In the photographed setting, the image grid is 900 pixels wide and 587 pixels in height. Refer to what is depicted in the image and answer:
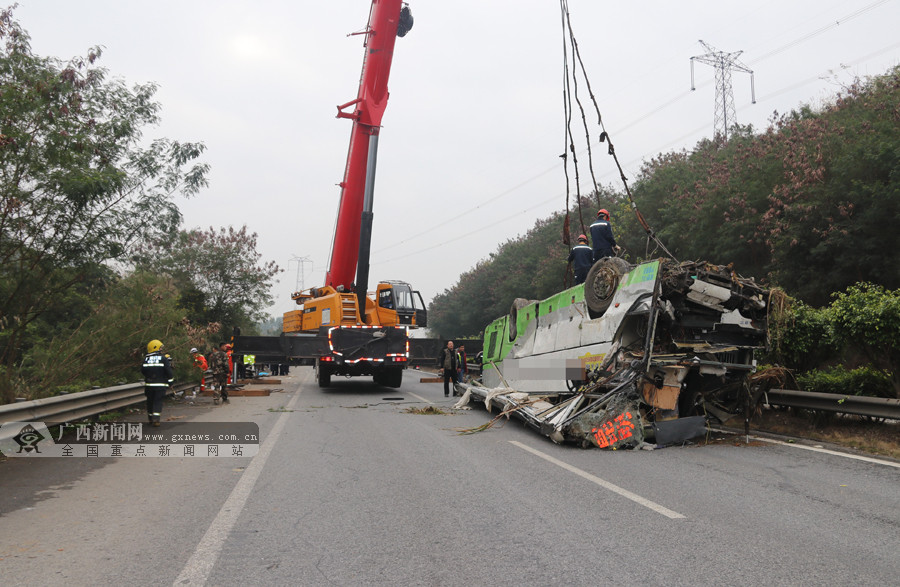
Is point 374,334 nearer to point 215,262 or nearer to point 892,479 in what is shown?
point 892,479

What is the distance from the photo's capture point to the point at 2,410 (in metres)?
6.93

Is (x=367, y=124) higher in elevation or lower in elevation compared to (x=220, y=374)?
higher

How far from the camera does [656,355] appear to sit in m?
8.82

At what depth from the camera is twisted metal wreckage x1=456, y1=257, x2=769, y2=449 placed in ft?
28.4

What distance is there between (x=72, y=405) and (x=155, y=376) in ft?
5.22

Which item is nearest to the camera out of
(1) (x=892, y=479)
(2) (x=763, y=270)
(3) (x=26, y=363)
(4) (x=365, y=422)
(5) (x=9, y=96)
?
(1) (x=892, y=479)

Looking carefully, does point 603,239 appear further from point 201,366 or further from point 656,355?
point 201,366

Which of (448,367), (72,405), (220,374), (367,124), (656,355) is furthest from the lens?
(448,367)

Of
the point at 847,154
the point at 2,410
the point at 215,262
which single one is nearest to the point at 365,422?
the point at 2,410

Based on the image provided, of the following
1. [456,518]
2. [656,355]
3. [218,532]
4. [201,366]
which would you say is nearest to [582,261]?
[656,355]

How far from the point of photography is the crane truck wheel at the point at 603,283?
9.74 m

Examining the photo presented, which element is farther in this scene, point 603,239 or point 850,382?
point 603,239

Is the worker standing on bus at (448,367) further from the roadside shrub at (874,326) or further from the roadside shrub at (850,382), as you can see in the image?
the roadside shrub at (874,326)

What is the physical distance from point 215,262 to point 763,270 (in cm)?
2814
